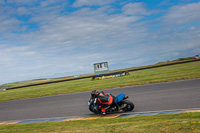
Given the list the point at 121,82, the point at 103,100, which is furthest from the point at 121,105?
the point at 121,82

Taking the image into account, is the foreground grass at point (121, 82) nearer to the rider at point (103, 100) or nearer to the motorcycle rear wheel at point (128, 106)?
the motorcycle rear wheel at point (128, 106)

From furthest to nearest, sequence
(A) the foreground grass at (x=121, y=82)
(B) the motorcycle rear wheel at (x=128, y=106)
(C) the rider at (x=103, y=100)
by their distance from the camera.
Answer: (A) the foreground grass at (x=121, y=82), (C) the rider at (x=103, y=100), (B) the motorcycle rear wheel at (x=128, y=106)

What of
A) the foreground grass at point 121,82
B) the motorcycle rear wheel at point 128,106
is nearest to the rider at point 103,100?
the motorcycle rear wheel at point 128,106

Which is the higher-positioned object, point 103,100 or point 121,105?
point 103,100

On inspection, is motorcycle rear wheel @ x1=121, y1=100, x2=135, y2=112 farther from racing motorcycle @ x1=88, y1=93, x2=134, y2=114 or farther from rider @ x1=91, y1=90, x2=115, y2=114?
rider @ x1=91, y1=90, x2=115, y2=114

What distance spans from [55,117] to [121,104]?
331 cm

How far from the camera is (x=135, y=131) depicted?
533cm

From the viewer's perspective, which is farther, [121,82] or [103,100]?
[121,82]

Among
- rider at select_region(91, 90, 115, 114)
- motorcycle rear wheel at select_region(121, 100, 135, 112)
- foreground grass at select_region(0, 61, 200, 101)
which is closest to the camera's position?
motorcycle rear wheel at select_region(121, 100, 135, 112)

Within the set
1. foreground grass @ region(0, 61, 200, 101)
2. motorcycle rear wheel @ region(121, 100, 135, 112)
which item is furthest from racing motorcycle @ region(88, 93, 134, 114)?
foreground grass @ region(0, 61, 200, 101)

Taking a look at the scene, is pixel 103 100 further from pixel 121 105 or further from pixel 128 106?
pixel 128 106

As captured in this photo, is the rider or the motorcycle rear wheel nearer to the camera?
the motorcycle rear wheel

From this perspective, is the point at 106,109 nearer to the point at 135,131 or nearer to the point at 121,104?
the point at 121,104

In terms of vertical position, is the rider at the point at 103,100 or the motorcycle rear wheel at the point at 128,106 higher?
the rider at the point at 103,100
